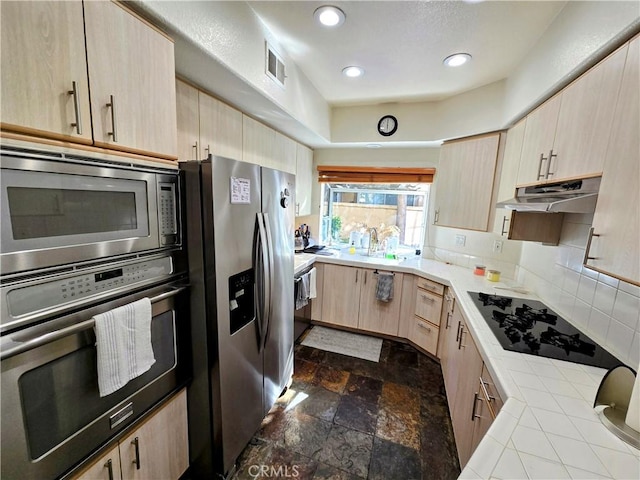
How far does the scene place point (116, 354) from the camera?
0.93 m

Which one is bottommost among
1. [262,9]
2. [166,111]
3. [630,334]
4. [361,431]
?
Answer: [361,431]

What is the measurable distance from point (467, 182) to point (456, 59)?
106 cm

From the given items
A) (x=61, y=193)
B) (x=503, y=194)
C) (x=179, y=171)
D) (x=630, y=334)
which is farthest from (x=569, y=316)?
(x=61, y=193)

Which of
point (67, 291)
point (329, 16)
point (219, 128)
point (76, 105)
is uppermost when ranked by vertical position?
point (329, 16)

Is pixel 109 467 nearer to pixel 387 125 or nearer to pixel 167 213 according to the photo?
pixel 167 213

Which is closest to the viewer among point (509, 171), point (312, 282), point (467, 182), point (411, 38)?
point (411, 38)

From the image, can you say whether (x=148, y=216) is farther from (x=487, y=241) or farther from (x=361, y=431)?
(x=487, y=241)

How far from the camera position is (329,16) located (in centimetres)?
149

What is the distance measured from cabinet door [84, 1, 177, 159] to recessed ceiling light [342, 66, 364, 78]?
1424 mm

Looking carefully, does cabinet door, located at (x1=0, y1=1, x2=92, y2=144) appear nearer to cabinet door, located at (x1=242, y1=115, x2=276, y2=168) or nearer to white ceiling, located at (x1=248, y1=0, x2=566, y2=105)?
white ceiling, located at (x1=248, y1=0, x2=566, y2=105)

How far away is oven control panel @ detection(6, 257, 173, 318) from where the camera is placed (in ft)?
2.40

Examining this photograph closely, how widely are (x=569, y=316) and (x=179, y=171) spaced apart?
2.37 metres

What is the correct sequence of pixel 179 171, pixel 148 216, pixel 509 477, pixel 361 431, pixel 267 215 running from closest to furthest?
pixel 509 477 → pixel 148 216 → pixel 179 171 → pixel 267 215 → pixel 361 431

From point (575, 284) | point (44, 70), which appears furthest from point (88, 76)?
point (575, 284)
